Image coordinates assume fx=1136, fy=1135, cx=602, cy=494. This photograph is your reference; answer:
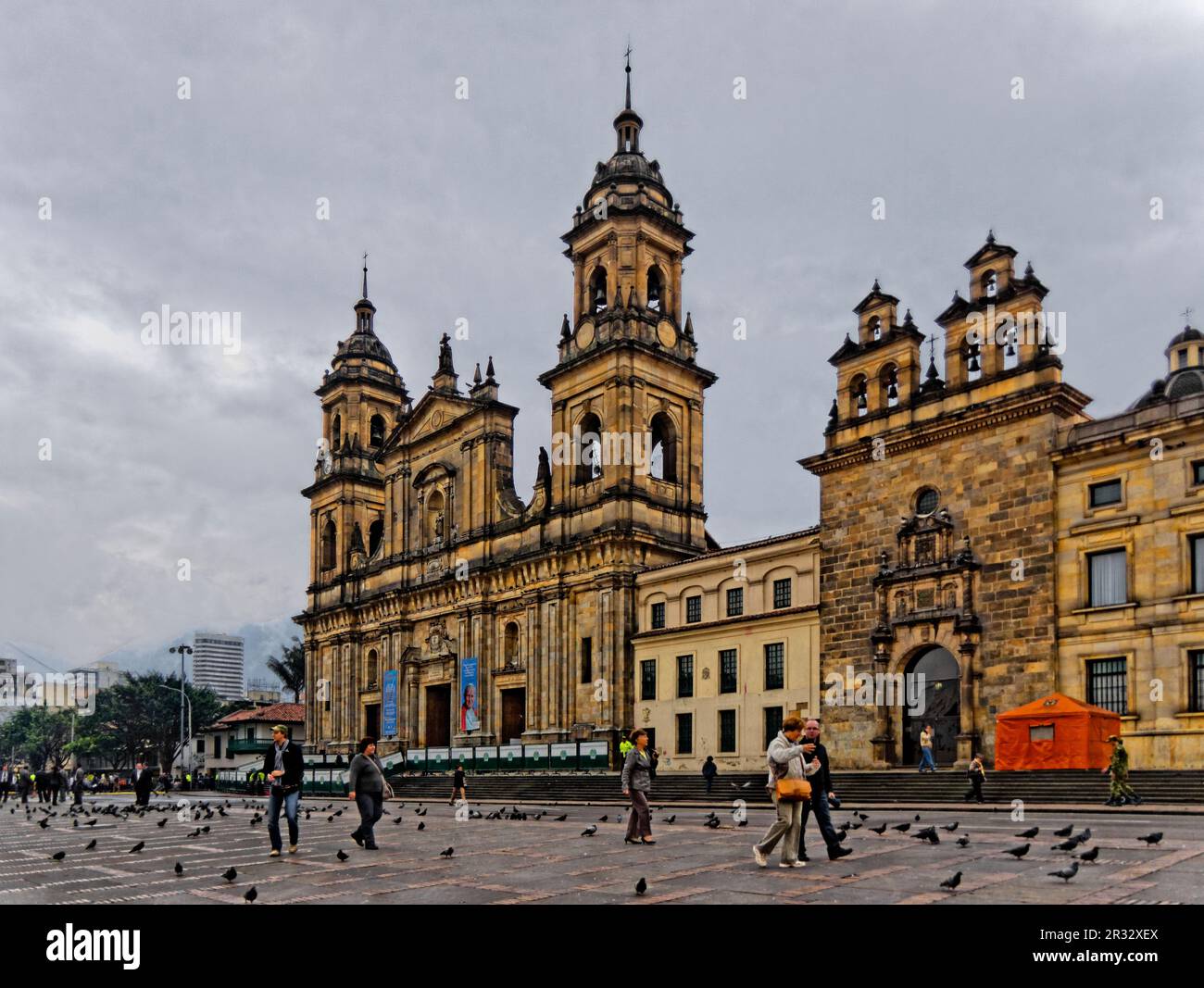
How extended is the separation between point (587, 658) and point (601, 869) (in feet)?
119

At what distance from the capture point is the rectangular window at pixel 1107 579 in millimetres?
31203

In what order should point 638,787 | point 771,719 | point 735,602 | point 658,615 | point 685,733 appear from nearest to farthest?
point 638,787
point 771,719
point 735,602
point 685,733
point 658,615

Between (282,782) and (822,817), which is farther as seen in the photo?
(282,782)

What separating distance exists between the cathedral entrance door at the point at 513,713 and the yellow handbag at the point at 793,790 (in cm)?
4185

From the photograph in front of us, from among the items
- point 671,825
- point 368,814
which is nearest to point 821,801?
point 368,814

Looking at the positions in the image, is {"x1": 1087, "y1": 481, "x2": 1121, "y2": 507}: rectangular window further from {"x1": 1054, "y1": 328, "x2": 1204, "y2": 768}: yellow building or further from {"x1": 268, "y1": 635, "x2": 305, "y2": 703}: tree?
{"x1": 268, "y1": 635, "x2": 305, "y2": 703}: tree

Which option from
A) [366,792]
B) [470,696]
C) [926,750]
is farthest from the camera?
[470,696]

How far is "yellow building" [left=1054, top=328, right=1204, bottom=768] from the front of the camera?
29344mm

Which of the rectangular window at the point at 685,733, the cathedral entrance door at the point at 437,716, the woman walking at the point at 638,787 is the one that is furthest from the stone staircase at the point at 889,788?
the woman walking at the point at 638,787

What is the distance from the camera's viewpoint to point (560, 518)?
51.6m

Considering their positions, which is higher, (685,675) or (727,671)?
(727,671)

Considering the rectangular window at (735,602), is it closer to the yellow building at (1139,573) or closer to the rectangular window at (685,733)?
the rectangular window at (685,733)

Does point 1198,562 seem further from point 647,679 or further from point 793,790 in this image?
point 647,679

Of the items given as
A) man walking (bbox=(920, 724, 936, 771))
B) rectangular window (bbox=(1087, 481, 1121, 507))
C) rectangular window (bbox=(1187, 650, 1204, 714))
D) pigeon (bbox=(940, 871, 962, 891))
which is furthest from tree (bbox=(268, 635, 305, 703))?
pigeon (bbox=(940, 871, 962, 891))
